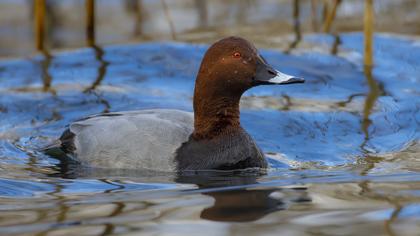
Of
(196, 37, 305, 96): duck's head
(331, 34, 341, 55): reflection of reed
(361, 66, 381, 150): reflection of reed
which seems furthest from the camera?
→ (331, 34, 341, 55): reflection of reed

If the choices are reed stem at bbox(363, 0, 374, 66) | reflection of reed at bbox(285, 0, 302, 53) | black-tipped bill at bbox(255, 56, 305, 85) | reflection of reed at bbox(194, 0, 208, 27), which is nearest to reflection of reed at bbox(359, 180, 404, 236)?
black-tipped bill at bbox(255, 56, 305, 85)

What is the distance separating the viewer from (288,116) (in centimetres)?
828

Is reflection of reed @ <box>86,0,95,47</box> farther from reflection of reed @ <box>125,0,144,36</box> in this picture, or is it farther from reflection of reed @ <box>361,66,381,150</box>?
reflection of reed @ <box>361,66,381,150</box>

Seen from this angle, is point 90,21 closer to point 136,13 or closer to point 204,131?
point 136,13

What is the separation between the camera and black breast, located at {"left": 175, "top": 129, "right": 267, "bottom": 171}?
653cm

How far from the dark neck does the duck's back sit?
0.16 meters

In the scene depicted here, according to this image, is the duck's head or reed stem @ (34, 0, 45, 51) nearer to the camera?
the duck's head

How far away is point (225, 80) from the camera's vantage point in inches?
262

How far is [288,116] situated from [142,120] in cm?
186

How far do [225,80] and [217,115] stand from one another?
284 millimetres

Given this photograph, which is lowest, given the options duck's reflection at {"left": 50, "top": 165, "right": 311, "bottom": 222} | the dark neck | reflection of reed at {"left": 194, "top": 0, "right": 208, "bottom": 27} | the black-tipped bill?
duck's reflection at {"left": 50, "top": 165, "right": 311, "bottom": 222}

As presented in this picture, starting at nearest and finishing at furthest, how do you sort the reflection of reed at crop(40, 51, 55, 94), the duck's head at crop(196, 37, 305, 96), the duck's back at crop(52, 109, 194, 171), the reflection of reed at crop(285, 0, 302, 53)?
the duck's head at crop(196, 37, 305, 96), the duck's back at crop(52, 109, 194, 171), the reflection of reed at crop(40, 51, 55, 94), the reflection of reed at crop(285, 0, 302, 53)

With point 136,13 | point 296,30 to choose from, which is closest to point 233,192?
point 296,30

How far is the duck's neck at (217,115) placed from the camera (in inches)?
266
